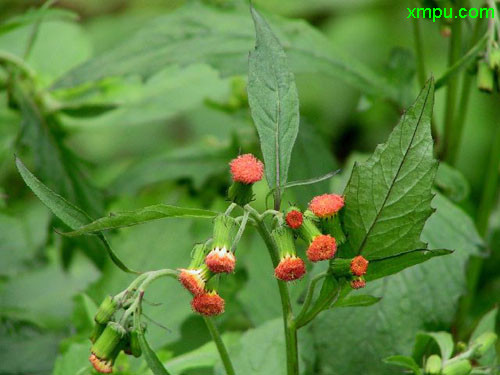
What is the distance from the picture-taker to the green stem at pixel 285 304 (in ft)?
2.83

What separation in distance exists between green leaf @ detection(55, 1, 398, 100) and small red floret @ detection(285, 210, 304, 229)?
1.81ft

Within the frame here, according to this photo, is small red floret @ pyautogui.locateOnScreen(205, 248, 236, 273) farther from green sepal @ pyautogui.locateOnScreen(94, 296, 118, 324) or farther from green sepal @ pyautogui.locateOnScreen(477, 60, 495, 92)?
green sepal @ pyautogui.locateOnScreen(477, 60, 495, 92)

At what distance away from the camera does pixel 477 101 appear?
2645 millimetres

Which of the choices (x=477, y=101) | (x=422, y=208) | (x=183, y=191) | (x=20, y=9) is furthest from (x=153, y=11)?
(x=422, y=208)

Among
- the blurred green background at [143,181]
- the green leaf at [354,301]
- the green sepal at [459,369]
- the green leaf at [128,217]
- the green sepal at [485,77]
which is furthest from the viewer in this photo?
the blurred green background at [143,181]

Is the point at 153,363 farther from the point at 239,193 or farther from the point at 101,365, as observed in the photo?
the point at 239,193

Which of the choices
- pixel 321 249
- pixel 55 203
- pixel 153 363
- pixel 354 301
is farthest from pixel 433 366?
pixel 55 203

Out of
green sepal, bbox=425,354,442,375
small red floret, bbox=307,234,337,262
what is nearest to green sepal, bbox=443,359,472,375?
green sepal, bbox=425,354,442,375

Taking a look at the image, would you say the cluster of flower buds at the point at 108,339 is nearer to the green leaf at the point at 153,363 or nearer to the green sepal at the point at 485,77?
the green leaf at the point at 153,363

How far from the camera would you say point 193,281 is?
0.81 meters

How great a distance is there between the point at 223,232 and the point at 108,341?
19 cm

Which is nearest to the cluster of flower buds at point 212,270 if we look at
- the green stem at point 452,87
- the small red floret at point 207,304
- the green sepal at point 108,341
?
the small red floret at point 207,304

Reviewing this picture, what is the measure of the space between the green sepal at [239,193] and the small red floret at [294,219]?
0.05 metres

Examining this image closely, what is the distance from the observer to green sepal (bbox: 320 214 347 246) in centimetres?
85
